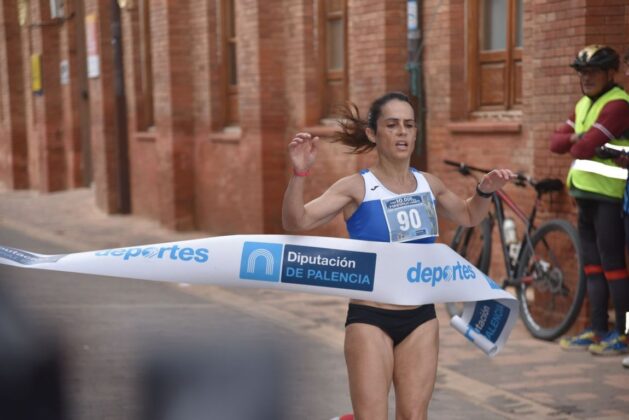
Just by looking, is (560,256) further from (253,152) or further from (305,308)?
(253,152)

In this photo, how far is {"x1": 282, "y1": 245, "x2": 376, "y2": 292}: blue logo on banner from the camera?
16.0ft

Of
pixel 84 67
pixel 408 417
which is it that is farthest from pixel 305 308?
pixel 84 67

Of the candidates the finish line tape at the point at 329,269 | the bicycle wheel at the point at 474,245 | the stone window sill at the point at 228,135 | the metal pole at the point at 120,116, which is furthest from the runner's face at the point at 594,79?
the metal pole at the point at 120,116

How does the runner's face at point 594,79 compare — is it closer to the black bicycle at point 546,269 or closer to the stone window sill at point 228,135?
the black bicycle at point 546,269

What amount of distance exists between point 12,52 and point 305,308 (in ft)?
79.6

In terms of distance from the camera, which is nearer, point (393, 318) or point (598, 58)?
point (393, 318)

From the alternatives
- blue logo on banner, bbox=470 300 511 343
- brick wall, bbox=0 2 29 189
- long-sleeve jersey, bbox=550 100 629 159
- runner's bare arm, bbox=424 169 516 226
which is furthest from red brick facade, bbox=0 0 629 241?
brick wall, bbox=0 2 29 189

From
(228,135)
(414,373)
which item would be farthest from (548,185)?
(228,135)

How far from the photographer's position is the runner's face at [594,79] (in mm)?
7953

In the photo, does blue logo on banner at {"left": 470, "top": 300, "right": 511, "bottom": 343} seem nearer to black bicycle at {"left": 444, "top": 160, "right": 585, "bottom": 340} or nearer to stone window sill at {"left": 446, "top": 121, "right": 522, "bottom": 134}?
black bicycle at {"left": 444, "top": 160, "right": 585, "bottom": 340}

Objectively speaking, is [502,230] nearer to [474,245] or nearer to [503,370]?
[474,245]

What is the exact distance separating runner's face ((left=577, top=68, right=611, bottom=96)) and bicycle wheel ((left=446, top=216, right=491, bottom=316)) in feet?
5.85

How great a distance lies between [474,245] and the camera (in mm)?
9727

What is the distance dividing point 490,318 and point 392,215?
0.83m
